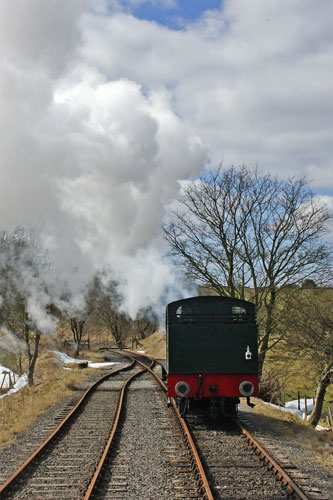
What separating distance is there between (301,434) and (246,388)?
4.70ft

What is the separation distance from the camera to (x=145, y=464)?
6625mm

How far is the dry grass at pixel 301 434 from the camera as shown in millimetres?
7620

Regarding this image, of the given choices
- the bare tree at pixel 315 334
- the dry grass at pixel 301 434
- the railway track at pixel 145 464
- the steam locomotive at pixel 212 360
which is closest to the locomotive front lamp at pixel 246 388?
the steam locomotive at pixel 212 360

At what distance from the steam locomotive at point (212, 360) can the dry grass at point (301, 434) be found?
1.14 metres

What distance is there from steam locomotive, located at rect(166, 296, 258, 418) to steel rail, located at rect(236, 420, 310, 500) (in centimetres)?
105

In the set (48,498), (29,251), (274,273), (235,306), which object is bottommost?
(48,498)

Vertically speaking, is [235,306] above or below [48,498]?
above

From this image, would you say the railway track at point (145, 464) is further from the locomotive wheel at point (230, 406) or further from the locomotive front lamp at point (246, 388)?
the locomotive front lamp at point (246, 388)

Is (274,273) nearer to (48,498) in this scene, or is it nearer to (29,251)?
(29,251)

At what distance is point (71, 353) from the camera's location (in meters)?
35.8

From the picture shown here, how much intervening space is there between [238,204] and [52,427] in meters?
11.1

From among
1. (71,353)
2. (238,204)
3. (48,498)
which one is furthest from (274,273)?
(71,353)

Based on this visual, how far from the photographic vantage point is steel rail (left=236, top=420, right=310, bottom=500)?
5305mm

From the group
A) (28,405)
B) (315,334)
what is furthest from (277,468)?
(28,405)
